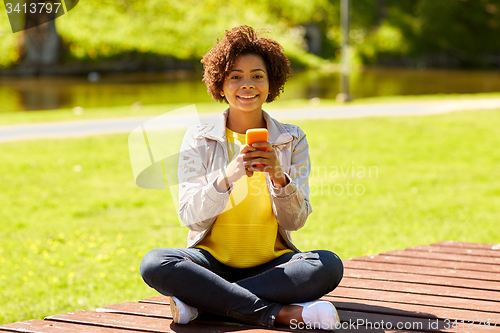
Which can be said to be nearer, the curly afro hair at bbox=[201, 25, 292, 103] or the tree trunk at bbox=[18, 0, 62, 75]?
the curly afro hair at bbox=[201, 25, 292, 103]

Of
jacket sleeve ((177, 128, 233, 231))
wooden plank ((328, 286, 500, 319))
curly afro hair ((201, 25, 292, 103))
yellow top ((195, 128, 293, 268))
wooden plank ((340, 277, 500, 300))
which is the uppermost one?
curly afro hair ((201, 25, 292, 103))

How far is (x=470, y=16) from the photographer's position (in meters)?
32.8

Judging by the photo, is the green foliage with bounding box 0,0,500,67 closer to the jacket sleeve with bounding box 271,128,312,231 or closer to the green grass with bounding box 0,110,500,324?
the green grass with bounding box 0,110,500,324

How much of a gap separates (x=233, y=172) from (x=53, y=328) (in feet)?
3.46

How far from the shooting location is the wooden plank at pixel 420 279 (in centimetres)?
308

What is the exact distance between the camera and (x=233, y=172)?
2502 mm

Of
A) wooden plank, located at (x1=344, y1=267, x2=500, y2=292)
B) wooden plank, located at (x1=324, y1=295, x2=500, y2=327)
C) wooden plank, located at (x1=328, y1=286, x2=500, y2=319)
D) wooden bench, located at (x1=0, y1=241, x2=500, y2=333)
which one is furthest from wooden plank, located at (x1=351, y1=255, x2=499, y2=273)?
wooden plank, located at (x1=324, y1=295, x2=500, y2=327)

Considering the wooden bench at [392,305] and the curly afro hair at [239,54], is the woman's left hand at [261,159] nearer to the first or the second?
the curly afro hair at [239,54]

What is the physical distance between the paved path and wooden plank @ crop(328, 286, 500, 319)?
6.10m

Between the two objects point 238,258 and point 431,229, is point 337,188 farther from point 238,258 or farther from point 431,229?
point 238,258

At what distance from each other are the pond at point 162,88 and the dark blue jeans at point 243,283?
44.7 feet

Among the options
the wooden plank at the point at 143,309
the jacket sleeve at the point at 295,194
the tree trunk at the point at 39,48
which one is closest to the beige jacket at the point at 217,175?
the jacket sleeve at the point at 295,194

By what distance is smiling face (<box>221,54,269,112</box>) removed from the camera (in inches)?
108

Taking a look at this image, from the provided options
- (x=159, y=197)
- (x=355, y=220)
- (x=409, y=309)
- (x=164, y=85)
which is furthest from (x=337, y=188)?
(x=164, y=85)
